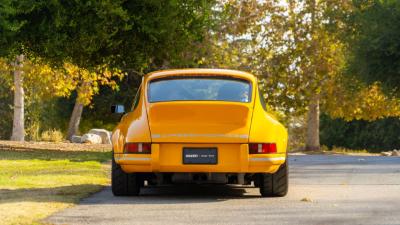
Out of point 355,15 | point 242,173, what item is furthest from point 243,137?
point 355,15

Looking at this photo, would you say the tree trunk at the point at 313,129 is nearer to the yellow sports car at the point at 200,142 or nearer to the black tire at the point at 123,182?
the yellow sports car at the point at 200,142

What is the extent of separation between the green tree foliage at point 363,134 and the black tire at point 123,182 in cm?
4925

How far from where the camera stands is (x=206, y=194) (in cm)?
1226

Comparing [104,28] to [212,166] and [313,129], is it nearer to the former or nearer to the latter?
[212,166]

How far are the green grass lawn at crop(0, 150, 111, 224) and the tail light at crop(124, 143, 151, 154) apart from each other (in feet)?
2.98

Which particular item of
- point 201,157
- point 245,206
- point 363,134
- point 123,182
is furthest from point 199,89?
point 363,134

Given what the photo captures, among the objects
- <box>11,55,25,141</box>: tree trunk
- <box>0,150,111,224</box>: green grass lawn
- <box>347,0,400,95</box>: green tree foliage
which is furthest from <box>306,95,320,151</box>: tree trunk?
<box>0,150,111,224</box>: green grass lawn

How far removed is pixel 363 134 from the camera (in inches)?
2404

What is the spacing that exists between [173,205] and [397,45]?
79.1ft

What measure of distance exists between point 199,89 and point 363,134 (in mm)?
50466

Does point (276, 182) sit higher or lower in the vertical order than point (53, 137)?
lower

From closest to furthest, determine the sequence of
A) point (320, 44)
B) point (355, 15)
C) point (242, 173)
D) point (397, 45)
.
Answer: point (242, 173) < point (397, 45) < point (355, 15) < point (320, 44)

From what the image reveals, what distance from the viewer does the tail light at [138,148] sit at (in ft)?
36.3

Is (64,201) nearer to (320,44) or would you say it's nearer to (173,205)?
(173,205)
